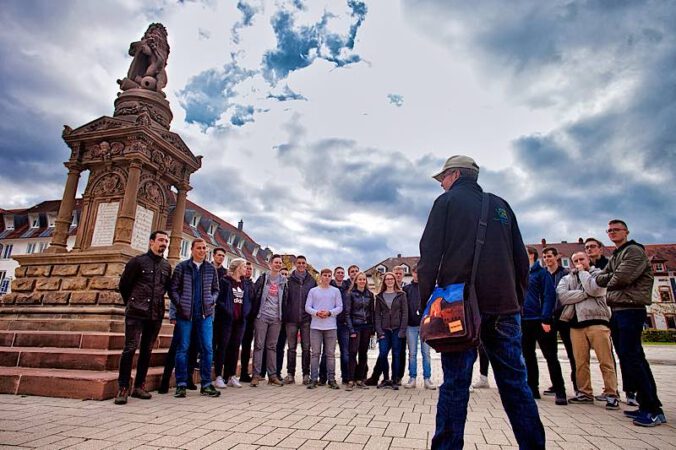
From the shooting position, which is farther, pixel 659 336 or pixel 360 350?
pixel 659 336

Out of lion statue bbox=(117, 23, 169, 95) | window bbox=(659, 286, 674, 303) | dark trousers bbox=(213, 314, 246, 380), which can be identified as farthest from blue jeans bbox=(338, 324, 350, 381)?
window bbox=(659, 286, 674, 303)

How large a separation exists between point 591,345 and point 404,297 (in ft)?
9.82

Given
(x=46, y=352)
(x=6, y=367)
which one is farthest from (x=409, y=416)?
(x=6, y=367)

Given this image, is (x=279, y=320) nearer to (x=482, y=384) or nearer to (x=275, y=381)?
(x=275, y=381)

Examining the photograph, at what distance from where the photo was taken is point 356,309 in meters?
7.68

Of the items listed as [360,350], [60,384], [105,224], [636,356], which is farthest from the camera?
[105,224]

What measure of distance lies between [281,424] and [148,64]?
1004 cm

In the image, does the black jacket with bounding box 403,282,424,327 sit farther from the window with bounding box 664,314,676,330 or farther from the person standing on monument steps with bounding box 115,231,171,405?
the window with bounding box 664,314,676,330

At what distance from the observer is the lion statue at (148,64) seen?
1005 cm

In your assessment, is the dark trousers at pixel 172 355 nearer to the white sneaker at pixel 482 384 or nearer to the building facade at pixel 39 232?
the white sneaker at pixel 482 384

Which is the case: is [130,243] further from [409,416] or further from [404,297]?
[409,416]

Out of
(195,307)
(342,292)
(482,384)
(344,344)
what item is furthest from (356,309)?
(195,307)

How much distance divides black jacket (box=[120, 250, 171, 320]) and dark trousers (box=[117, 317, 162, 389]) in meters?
0.11

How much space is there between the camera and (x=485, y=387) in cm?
712
